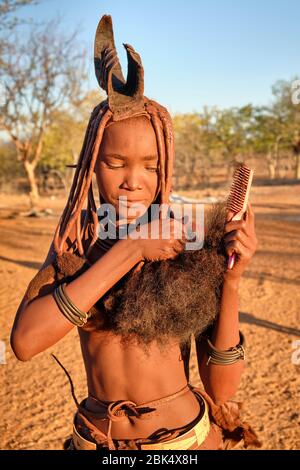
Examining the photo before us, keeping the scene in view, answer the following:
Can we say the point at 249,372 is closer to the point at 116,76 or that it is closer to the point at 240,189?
the point at 240,189

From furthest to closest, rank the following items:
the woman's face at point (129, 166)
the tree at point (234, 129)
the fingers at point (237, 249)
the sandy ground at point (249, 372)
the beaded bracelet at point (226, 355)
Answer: the tree at point (234, 129) → the sandy ground at point (249, 372) → the beaded bracelet at point (226, 355) → the woman's face at point (129, 166) → the fingers at point (237, 249)

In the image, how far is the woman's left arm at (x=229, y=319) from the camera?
123cm

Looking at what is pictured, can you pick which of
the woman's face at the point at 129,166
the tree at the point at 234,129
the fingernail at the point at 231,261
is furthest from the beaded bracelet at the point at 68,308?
the tree at the point at 234,129

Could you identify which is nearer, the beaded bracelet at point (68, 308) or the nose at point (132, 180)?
the beaded bracelet at point (68, 308)

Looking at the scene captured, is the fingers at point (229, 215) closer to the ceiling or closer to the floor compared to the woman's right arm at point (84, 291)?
closer to the ceiling

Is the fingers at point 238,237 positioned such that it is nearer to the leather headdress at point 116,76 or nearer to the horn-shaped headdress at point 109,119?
the horn-shaped headdress at point 109,119

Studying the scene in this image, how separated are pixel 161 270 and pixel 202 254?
0.14 meters

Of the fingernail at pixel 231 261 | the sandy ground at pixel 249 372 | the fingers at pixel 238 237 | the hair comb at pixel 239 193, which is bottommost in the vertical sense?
the sandy ground at pixel 249 372

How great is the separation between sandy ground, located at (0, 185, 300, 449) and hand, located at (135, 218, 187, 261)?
9.10 ft

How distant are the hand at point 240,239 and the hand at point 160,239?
152mm

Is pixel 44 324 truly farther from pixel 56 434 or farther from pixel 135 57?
pixel 56 434

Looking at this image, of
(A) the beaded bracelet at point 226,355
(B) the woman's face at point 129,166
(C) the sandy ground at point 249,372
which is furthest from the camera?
(C) the sandy ground at point 249,372

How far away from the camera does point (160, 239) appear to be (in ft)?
4.15

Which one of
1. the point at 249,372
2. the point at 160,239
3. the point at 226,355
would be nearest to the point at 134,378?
the point at 226,355
